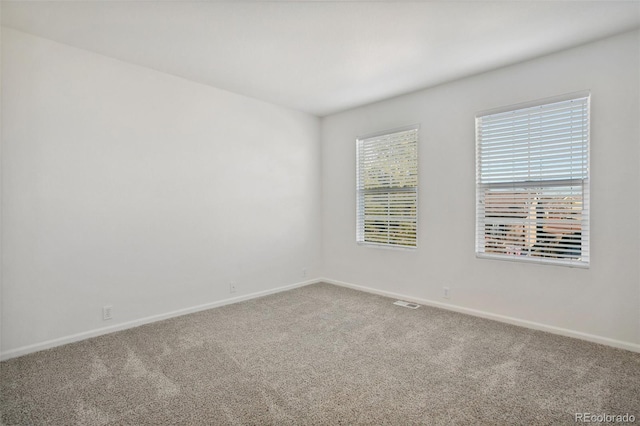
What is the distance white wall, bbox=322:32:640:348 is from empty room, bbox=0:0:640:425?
0.02 meters

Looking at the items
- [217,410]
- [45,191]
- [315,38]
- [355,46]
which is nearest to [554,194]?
[355,46]

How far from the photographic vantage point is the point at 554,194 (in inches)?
121

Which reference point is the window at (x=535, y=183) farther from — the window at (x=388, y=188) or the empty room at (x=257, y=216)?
the window at (x=388, y=188)

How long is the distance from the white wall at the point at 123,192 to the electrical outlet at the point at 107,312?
0.04 metres

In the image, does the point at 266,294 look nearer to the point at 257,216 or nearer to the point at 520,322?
the point at 257,216

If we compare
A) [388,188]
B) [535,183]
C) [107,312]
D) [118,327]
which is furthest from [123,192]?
[535,183]

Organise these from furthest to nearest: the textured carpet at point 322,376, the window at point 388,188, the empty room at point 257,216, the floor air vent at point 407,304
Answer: the window at point 388,188 < the floor air vent at point 407,304 < the empty room at point 257,216 < the textured carpet at point 322,376

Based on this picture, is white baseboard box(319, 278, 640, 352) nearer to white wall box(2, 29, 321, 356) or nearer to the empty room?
the empty room

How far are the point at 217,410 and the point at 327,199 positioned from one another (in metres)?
3.65

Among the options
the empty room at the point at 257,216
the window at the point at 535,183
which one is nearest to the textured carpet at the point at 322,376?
the empty room at the point at 257,216

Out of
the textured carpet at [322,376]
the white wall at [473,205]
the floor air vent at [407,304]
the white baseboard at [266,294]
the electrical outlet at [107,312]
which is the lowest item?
the textured carpet at [322,376]

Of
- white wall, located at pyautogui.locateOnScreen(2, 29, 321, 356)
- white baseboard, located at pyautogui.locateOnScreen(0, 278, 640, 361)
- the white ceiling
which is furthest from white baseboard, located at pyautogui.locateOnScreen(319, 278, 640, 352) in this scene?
the white ceiling

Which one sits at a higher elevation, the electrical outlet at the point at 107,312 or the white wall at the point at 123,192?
the white wall at the point at 123,192

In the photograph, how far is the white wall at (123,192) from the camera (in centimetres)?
273
